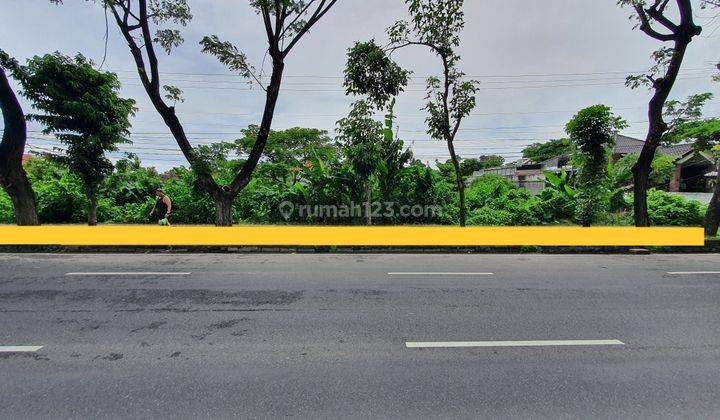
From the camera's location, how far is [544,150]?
67438 millimetres

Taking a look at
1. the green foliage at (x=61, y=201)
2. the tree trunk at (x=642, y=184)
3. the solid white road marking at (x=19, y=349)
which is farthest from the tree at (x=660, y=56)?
the green foliage at (x=61, y=201)

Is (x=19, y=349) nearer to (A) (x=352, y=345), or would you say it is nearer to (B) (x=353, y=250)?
(A) (x=352, y=345)

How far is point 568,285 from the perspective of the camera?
20.3 ft

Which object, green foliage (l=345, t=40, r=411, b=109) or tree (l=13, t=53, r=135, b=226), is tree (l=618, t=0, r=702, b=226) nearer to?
green foliage (l=345, t=40, r=411, b=109)

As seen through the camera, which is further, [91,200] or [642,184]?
[91,200]

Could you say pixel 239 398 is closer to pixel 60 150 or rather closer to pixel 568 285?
pixel 568 285

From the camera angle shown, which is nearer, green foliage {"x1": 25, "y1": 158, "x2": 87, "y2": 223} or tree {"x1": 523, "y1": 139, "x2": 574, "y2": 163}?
green foliage {"x1": 25, "y1": 158, "x2": 87, "y2": 223}

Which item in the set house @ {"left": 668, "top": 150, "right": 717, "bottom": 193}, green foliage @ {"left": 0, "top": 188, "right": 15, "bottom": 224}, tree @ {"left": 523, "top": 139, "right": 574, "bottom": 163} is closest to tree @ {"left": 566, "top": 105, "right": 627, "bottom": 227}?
green foliage @ {"left": 0, "top": 188, "right": 15, "bottom": 224}

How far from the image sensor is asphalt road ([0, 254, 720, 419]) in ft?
8.82

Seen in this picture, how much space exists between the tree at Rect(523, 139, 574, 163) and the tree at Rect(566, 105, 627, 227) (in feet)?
180

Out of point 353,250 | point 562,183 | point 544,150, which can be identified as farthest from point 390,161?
point 544,150

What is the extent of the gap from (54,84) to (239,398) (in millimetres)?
11018

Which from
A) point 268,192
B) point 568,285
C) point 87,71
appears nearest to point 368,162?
point 268,192

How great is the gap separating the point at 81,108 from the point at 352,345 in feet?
34.4
